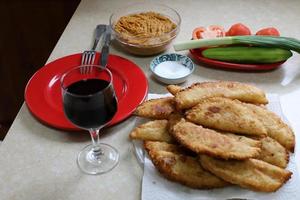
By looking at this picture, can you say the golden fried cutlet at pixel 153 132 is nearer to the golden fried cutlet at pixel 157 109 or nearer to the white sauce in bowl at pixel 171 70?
the golden fried cutlet at pixel 157 109

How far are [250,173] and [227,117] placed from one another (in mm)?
161

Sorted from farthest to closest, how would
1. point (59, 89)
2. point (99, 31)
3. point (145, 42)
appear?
point (99, 31)
point (145, 42)
point (59, 89)

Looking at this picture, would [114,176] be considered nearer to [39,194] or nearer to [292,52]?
[39,194]

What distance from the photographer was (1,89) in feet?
7.73

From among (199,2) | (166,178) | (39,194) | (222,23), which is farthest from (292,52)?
(39,194)

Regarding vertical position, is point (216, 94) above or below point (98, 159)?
above

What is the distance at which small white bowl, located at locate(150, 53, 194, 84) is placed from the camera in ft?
4.24

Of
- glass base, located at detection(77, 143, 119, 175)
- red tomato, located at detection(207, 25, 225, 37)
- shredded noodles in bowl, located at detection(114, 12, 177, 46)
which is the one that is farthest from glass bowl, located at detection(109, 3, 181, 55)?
glass base, located at detection(77, 143, 119, 175)

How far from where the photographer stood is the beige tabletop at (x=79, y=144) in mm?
970

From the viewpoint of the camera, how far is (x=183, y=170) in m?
0.91

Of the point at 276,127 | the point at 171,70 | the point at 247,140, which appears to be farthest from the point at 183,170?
the point at 171,70

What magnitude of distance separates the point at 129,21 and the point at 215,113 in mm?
669

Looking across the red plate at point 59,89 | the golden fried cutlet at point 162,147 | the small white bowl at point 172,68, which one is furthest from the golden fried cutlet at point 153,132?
the small white bowl at point 172,68

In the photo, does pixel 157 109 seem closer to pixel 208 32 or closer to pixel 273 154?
pixel 273 154
